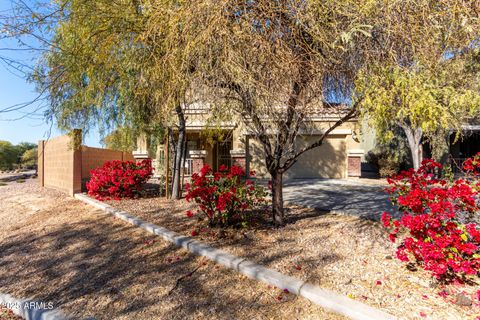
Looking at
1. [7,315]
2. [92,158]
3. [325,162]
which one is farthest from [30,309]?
[325,162]

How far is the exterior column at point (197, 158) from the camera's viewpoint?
1410cm

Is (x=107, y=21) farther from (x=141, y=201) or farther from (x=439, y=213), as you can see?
(x=439, y=213)

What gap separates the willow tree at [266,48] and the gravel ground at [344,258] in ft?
6.70

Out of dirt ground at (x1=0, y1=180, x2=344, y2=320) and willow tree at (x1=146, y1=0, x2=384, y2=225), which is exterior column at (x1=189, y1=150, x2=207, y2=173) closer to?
dirt ground at (x1=0, y1=180, x2=344, y2=320)

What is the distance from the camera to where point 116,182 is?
894 cm

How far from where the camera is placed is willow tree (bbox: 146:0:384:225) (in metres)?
4.10

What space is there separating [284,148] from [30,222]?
20.2 ft

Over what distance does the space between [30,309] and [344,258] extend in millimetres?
3853

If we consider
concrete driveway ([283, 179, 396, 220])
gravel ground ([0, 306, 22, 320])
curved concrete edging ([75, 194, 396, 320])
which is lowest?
gravel ground ([0, 306, 22, 320])

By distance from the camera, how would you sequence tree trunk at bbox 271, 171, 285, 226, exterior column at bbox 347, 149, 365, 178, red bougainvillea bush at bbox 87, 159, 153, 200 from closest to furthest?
tree trunk at bbox 271, 171, 285, 226, red bougainvillea bush at bbox 87, 159, 153, 200, exterior column at bbox 347, 149, 365, 178

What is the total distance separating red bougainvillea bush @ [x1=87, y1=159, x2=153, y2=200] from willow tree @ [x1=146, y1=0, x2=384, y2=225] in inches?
208

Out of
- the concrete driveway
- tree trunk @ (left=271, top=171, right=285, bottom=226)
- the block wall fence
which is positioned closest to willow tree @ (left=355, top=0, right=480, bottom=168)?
tree trunk @ (left=271, top=171, right=285, bottom=226)

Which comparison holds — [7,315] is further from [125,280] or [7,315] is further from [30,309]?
[125,280]

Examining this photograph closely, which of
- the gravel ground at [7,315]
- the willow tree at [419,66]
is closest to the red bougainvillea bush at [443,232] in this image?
the willow tree at [419,66]
